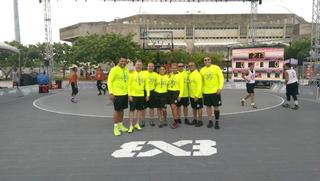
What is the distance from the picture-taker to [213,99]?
Result: 8219 mm

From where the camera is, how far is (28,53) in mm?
51156

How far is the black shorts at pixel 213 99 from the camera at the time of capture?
8.19 m

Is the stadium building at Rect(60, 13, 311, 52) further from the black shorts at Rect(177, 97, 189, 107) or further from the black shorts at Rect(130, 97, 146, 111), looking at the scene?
the black shorts at Rect(130, 97, 146, 111)

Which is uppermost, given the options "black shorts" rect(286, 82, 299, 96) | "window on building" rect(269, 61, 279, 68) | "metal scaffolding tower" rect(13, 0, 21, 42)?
"metal scaffolding tower" rect(13, 0, 21, 42)

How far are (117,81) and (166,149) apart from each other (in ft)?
7.57

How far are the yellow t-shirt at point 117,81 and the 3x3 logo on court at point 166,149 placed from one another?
1.47 meters

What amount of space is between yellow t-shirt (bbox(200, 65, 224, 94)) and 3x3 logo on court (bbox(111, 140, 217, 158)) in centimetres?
174

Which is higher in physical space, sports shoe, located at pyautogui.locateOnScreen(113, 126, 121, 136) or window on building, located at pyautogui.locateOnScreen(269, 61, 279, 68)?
window on building, located at pyautogui.locateOnScreen(269, 61, 279, 68)

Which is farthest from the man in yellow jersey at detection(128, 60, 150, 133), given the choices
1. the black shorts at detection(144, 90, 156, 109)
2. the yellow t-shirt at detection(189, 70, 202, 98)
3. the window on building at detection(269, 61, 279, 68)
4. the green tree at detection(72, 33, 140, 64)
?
the green tree at detection(72, 33, 140, 64)

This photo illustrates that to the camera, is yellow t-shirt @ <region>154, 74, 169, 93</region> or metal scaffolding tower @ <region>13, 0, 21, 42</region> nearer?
yellow t-shirt @ <region>154, 74, 169, 93</region>

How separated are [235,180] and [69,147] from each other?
349 cm

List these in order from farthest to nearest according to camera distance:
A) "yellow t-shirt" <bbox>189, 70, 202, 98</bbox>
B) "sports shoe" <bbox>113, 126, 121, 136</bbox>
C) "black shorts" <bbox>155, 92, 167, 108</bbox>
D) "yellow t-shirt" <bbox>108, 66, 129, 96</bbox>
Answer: "black shorts" <bbox>155, 92, 167, 108</bbox> < "yellow t-shirt" <bbox>189, 70, 202, 98</bbox> < "yellow t-shirt" <bbox>108, 66, 129, 96</bbox> < "sports shoe" <bbox>113, 126, 121, 136</bbox>

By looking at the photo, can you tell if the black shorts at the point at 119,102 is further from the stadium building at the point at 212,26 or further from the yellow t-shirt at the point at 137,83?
the stadium building at the point at 212,26

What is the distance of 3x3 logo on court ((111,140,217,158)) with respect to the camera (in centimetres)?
597
